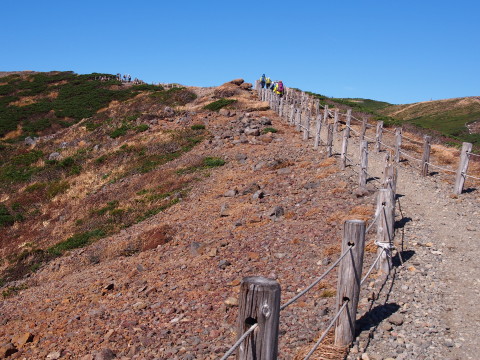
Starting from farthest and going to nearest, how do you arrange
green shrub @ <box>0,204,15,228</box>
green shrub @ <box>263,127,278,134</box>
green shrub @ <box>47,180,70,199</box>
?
green shrub @ <box>263,127,278,134</box>
green shrub @ <box>47,180,70,199</box>
green shrub @ <box>0,204,15,228</box>

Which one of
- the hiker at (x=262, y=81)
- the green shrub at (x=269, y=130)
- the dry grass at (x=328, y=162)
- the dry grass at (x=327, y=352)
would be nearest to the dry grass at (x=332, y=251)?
the dry grass at (x=327, y=352)

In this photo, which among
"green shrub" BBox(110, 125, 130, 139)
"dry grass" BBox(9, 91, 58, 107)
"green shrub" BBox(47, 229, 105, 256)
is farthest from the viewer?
"dry grass" BBox(9, 91, 58, 107)

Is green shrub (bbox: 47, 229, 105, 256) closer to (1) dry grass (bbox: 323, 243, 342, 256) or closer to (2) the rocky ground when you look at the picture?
(2) the rocky ground

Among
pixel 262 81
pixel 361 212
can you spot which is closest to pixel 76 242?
pixel 361 212

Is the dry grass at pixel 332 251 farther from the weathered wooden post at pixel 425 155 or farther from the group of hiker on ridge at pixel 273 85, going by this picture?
the group of hiker on ridge at pixel 273 85

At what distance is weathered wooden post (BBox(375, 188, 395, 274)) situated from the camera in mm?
7578

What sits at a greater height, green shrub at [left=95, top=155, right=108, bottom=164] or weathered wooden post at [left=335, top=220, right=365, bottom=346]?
weathered wooden post at [left=335, top=220, right=365, bottom=346]

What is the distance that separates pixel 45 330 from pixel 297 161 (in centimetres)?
1082

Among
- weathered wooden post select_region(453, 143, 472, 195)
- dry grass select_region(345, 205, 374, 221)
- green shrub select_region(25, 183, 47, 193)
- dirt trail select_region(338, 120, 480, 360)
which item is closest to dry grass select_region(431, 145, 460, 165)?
weathered wooden post select_region(453, 143, 472, 195)

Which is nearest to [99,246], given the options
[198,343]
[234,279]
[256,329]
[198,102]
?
[234,279]

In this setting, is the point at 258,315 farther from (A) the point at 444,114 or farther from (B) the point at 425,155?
(A) the point at 444,114

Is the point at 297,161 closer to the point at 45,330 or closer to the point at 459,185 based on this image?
the point at 459,185

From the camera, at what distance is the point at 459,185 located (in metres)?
12.4

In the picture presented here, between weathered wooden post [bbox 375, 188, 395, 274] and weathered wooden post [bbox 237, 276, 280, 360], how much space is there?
4774mm
